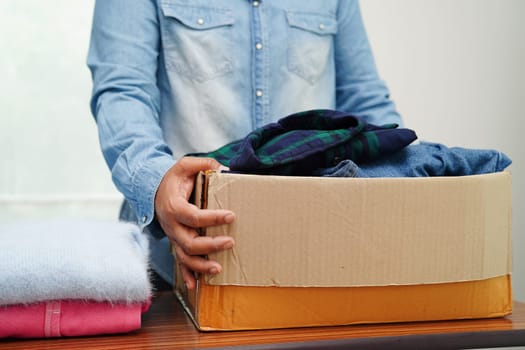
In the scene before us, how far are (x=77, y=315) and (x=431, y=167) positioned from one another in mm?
392

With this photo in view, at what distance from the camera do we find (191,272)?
656 mm

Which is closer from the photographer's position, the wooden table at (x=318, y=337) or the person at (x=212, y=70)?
the wooden table at (x=318, y=337)

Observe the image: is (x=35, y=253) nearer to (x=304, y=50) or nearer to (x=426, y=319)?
(x=426, y=319)

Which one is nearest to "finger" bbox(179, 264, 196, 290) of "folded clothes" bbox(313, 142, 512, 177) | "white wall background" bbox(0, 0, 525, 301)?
"folded clothes" bbox(313, 142, 512, 177)

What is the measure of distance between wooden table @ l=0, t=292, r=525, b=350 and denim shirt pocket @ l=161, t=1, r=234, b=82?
0.42 meters

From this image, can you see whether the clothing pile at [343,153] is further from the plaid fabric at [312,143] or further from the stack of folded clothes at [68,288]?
the stack of folded clothes at [68,288]

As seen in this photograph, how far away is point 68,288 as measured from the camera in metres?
0.59

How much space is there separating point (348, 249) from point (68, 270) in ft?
0.88

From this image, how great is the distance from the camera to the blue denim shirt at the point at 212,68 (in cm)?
90

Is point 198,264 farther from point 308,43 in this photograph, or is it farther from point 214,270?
point 308,43

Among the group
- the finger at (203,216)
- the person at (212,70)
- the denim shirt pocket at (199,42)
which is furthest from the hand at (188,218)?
the denim shirt pocket at (199,42)

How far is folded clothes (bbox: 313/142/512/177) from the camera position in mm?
674

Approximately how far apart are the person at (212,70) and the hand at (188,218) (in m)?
0.13

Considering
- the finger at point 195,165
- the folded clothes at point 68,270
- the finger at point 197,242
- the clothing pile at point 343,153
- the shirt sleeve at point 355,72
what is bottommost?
the folded clothes at point 68,270
